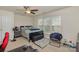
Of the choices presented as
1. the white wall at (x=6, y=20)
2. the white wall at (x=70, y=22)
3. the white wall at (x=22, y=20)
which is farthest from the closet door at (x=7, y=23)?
the white wall at (x=70, y=22)

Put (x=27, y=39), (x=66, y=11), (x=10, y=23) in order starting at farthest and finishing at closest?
(x=27, y=39), (x=10, y=23), (x=66, y=11)

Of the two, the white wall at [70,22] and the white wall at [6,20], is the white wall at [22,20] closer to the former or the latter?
the white wall at [6,20]

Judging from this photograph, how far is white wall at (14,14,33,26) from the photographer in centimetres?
437

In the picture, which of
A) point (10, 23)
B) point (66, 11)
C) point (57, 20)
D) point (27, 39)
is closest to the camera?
point (66, 11)

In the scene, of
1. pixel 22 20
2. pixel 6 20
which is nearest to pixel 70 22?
pixel 22 20

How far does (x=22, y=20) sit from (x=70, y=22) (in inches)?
104

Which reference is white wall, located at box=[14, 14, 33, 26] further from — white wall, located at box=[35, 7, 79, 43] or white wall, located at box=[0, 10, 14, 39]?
white wall, located at box=[35, 7, 79, 43]

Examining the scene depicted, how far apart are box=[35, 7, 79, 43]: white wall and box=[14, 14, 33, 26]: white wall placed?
1.70m

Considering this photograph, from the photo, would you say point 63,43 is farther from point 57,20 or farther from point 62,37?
point 57,20

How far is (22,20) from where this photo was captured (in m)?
4.44

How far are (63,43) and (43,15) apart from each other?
2.01m

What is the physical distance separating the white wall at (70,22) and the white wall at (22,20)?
5.57 feet

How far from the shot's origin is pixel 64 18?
3873 millimetres
